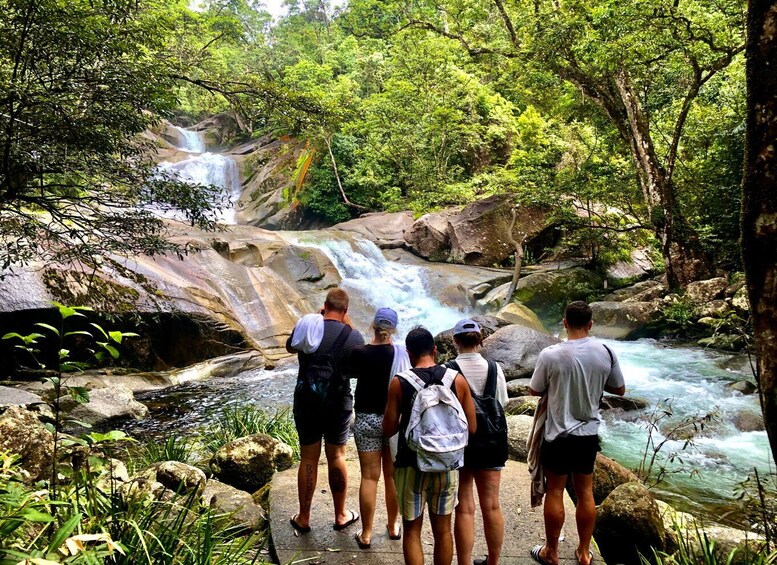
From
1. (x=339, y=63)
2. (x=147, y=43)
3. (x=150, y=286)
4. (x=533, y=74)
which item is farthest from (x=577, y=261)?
(x=339, y=63)

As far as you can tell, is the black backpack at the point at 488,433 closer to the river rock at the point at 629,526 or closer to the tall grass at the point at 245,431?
the river rock at the point at 629,526

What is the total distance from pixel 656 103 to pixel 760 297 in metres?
14.6

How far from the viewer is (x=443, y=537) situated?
2.95 m

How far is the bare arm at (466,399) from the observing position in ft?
9.75

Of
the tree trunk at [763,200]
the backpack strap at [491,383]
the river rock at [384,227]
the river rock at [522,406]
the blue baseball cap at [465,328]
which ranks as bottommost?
the river rock at [522,406]

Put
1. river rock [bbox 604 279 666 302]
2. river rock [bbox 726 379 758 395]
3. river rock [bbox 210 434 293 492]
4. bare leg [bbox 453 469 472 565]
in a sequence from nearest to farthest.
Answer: bare leg [bbox 453 469 472 565], river rock [bbox 210 434 293 492], river rock [bbox 726 379 758 395], river rock [bbox 604 279 666 302]

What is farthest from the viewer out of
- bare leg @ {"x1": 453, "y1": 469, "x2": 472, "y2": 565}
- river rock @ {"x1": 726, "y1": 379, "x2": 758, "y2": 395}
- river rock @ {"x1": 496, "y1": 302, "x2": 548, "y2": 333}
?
river rock @ {"x1": 496, "y1": 302, "x2": 548, "y2": 333}

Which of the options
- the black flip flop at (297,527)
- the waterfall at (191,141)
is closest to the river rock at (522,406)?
the black flip flop at (297,527)

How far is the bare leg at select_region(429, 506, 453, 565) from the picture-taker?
2939mm

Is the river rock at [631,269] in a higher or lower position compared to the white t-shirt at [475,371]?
higher

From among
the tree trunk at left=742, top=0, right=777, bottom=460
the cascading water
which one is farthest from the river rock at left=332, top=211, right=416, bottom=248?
the tree trunk at left=742, top=0, right=777, bottom=460

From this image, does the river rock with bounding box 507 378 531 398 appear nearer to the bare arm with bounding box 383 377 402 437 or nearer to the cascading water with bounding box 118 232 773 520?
the cascading water with bounding box 118 232 773 520

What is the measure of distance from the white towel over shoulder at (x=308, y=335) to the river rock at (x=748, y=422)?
23.8 ft

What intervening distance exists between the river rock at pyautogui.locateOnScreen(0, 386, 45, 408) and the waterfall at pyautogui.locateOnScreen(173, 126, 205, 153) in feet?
99.4
